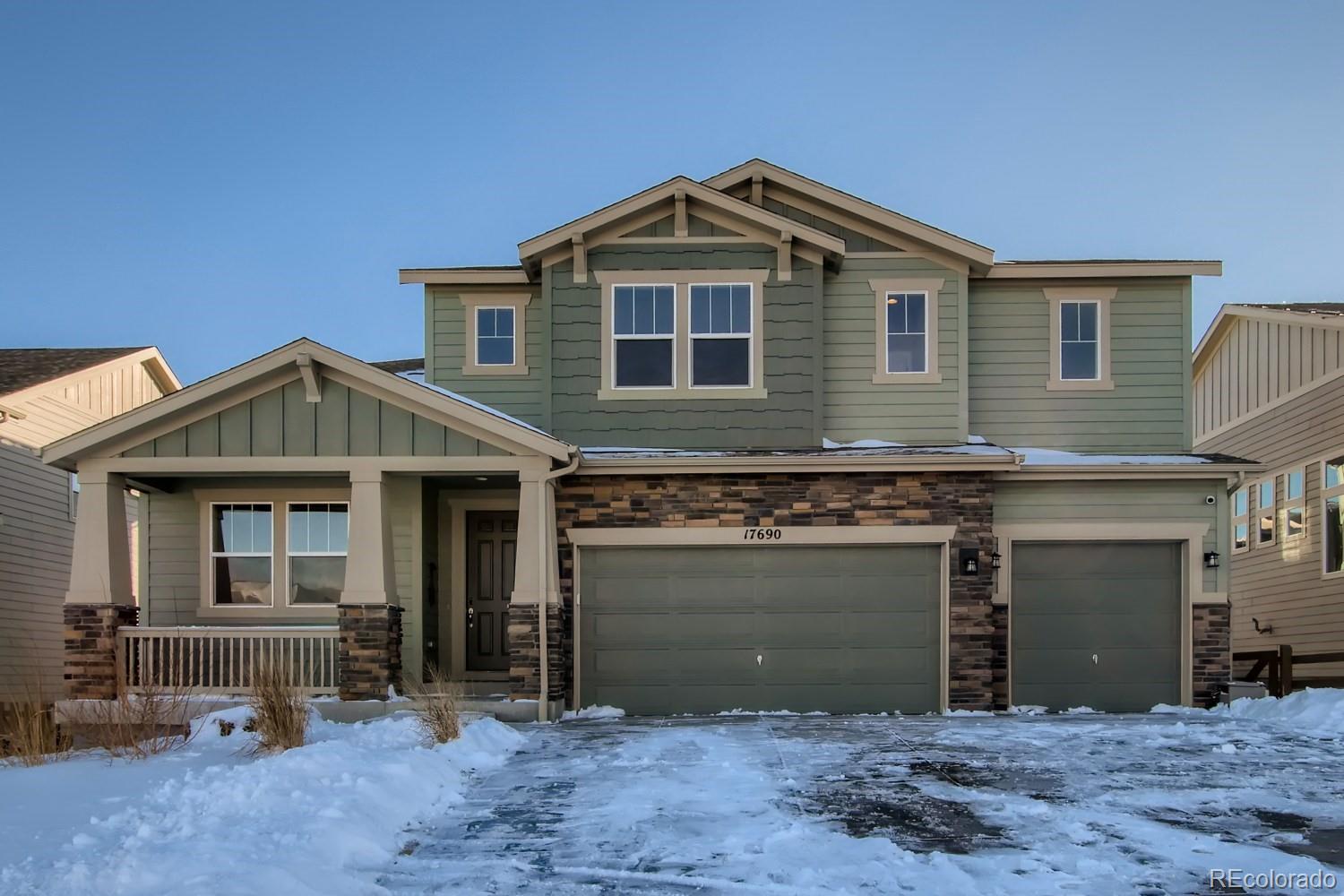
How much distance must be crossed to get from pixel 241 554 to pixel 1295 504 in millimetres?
16310

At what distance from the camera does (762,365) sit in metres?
13.9

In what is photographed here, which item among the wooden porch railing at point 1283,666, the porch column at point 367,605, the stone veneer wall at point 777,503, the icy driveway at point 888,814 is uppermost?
the stone veneer wall at point 777,503

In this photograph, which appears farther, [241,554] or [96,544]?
[241,554]

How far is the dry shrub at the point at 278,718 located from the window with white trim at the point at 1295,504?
1568 centimetres

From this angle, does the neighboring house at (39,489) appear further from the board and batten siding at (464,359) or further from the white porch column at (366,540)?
the white porch column at (366,540)

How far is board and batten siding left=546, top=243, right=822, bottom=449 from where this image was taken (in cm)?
1388

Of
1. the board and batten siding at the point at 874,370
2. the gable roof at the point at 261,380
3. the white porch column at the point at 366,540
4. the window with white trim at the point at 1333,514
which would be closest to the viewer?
the gable roof at the point at 261,380

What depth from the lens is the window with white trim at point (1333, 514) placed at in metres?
16.3

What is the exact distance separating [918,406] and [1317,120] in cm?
980

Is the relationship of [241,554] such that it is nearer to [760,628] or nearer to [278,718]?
[278,718]

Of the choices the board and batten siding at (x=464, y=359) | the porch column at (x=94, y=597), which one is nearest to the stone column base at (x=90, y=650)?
the porch column at (x=94, y=597)

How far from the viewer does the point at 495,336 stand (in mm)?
14938

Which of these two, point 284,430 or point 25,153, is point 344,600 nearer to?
point 284,430

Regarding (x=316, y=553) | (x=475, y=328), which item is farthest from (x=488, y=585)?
(x=475, y=328)
